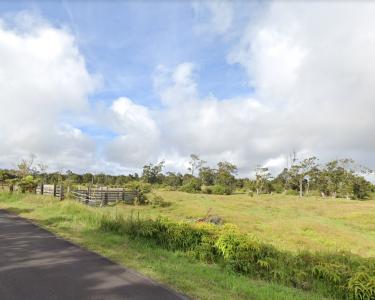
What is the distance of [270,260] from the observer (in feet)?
30.8

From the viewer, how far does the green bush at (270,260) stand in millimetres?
8055

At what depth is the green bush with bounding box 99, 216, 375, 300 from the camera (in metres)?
8.05

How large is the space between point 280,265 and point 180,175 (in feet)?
327

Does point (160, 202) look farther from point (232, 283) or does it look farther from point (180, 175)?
point (180, 175)

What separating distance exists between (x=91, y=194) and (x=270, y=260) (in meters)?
26.5

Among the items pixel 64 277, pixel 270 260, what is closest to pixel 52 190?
pixel 64 277

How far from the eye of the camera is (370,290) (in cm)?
738

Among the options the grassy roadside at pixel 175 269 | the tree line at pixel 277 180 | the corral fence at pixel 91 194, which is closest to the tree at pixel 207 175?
the tree line at pixel 277 180

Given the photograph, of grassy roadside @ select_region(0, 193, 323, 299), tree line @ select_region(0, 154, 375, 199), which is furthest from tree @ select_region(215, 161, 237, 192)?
grassy roadside @ select_region(0, 193, 323, 299)

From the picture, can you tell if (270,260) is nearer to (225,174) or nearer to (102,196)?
(102,196)

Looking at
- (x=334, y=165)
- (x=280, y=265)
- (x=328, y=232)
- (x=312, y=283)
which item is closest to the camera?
(x=312, y=283)

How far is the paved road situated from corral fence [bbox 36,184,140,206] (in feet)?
65.0

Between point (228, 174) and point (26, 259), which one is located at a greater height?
point (228, 174)

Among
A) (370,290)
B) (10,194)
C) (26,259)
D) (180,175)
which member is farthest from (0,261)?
(180,175)
